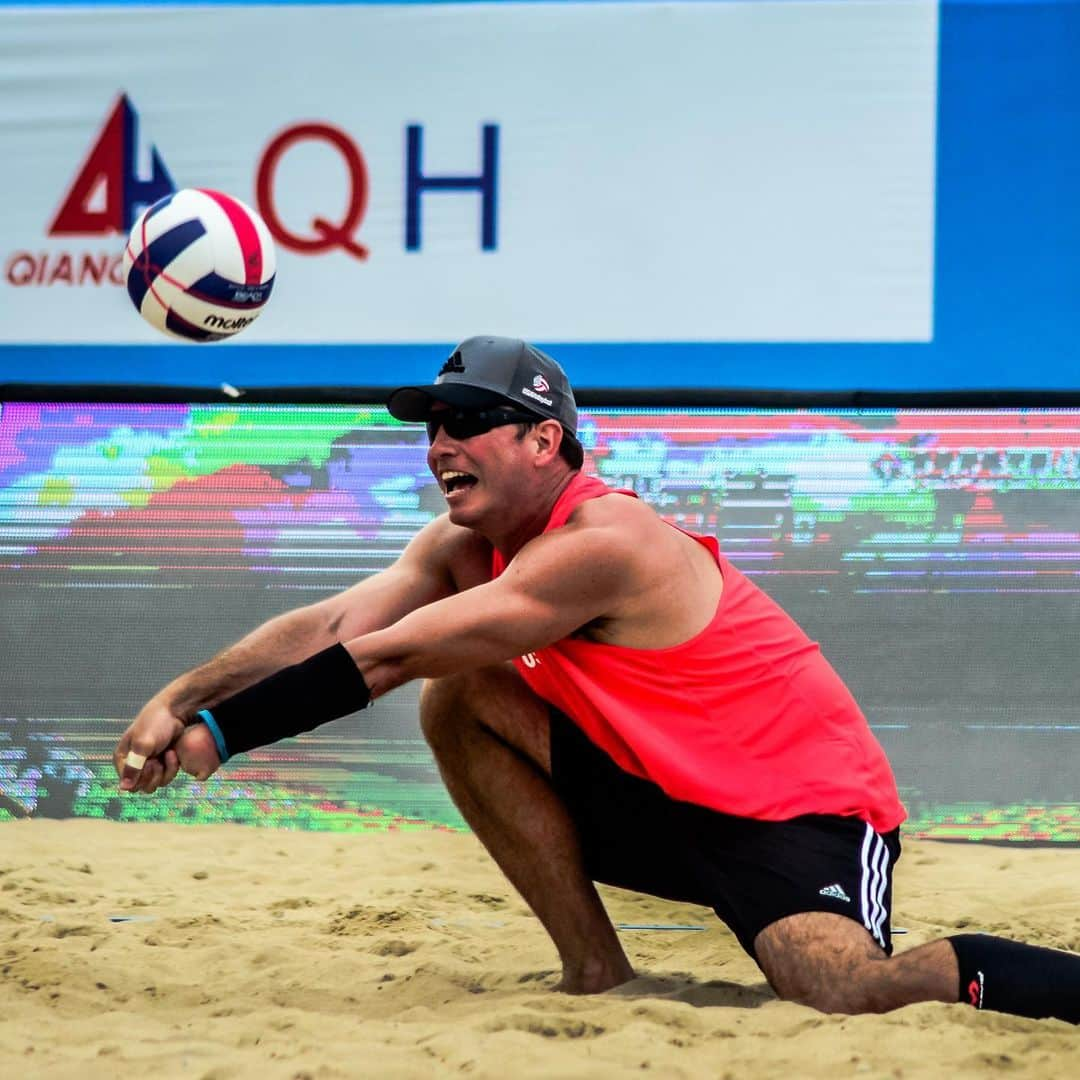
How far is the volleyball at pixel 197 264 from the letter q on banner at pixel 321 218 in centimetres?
230

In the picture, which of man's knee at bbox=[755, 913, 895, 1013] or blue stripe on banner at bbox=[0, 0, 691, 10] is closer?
man's knee at bbox=[755, 913, 895, 1013]

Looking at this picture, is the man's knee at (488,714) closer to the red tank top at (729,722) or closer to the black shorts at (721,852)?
the black shorts at (721,852)

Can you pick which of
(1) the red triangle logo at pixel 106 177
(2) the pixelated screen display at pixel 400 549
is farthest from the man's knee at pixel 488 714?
(1) the red triangle logo at pixel 106 177

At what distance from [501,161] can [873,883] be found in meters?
3.82

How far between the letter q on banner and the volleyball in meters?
2.30

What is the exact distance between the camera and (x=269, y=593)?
14.2 feet

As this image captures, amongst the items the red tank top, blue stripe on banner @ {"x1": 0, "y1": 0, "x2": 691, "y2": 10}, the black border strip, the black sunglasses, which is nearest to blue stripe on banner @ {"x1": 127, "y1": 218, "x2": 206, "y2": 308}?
the black border strip

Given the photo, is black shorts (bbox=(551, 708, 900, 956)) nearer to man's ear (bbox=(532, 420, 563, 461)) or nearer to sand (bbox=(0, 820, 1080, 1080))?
sand (bbox=(0, 820, 1080, 1080))

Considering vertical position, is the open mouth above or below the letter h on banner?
below

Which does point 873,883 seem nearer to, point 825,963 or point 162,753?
point 825,963

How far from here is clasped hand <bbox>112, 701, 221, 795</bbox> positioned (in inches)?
96.6

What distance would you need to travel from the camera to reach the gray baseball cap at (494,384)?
2.71 metres

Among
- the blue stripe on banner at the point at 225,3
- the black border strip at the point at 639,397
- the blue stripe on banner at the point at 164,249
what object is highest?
the blue stripe on banner at the point at 225,3

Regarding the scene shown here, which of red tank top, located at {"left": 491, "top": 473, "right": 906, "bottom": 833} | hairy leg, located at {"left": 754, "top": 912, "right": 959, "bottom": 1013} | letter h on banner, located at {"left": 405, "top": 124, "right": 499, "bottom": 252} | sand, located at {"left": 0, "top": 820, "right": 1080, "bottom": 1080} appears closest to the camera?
sand, located at {"left": 0, "top": 820, "right": 1080, "bottom": 1080}
